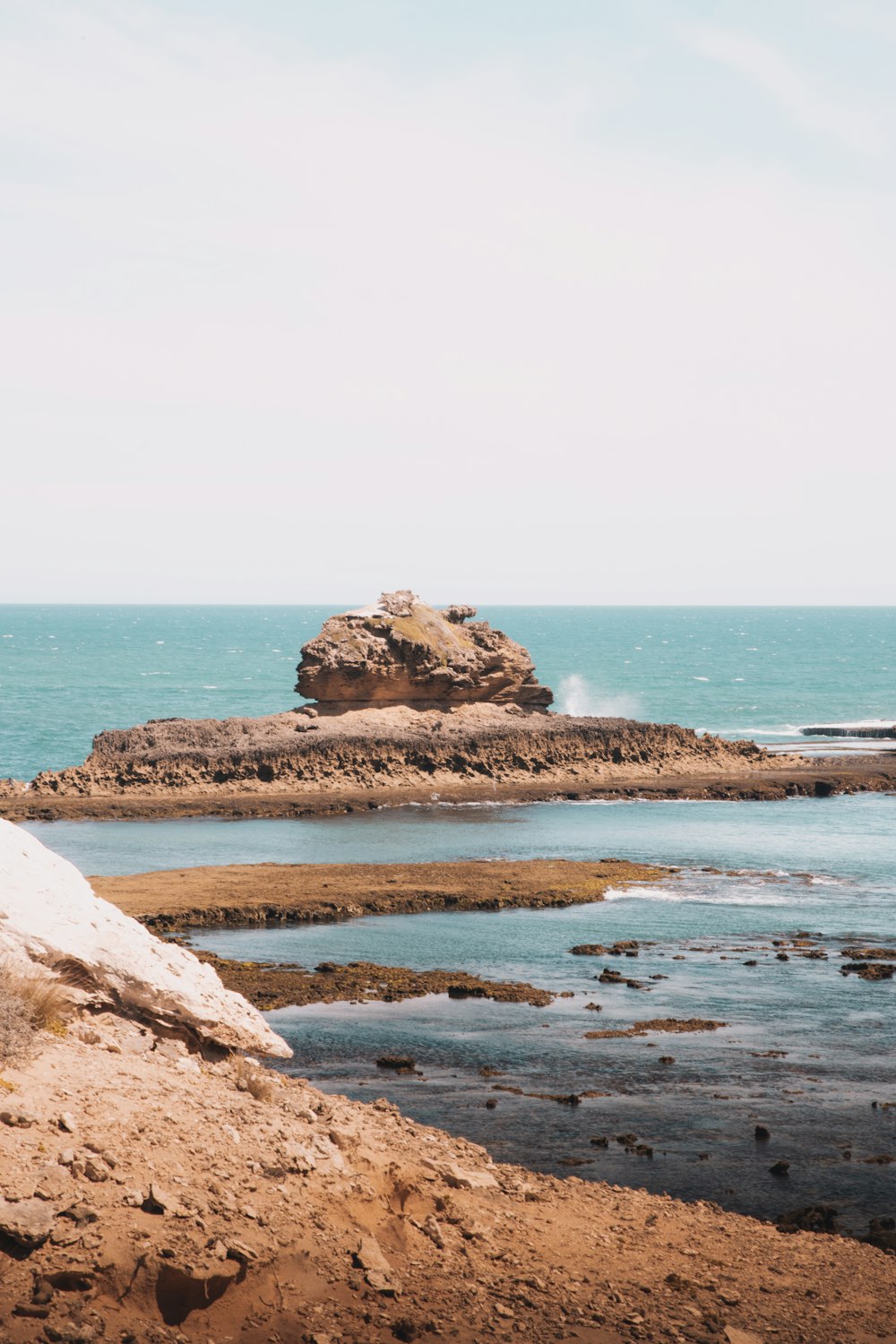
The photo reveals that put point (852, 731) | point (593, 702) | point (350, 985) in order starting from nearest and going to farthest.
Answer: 1. point (350, 985)
2. point (852, 731)
3. point (593, 702)

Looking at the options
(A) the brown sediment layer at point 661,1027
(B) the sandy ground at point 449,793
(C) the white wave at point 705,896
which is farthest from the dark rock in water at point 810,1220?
(B) the sandy ground at point 449,793

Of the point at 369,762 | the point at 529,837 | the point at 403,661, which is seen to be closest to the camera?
the point at 529,837

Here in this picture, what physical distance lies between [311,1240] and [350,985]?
15503 mm

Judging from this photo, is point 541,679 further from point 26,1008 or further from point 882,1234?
point 26,1008

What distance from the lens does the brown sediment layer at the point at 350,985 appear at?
2488 cm

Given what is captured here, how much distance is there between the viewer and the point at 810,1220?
14.4 metres

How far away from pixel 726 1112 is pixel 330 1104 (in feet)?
21.4

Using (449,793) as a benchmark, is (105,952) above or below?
above

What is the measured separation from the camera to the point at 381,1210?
37.4ft

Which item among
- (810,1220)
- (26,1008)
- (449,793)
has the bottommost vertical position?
(449,793)

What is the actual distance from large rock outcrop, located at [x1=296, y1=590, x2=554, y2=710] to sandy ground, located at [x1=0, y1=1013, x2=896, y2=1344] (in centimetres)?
5336

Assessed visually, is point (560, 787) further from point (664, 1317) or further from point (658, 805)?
point (664, 1317)

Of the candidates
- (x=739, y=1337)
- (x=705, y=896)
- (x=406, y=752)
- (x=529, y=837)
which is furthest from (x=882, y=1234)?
(x=406, y=752)

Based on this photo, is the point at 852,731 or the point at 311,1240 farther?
the point at 852,731
